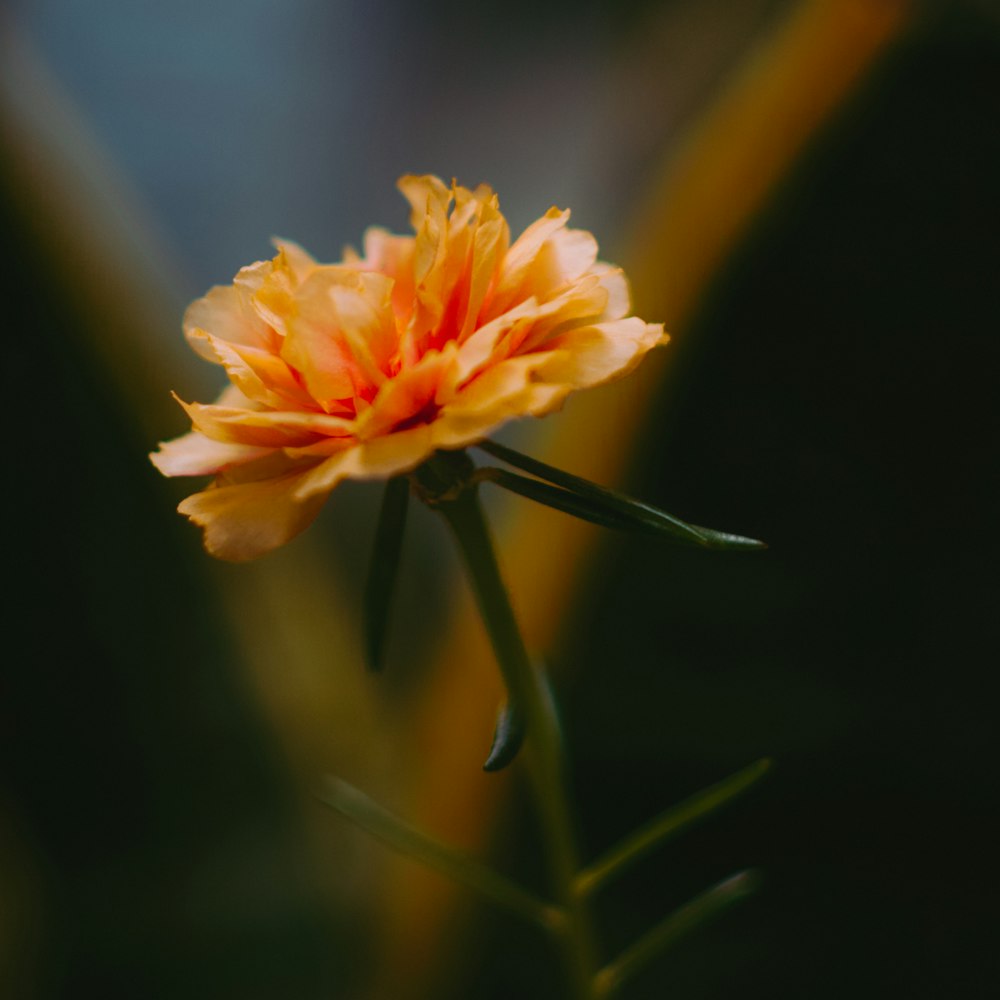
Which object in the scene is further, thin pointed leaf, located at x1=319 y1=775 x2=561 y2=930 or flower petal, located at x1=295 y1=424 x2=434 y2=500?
thin pointed leaf, located at x1=319 y1=775 x2=561 y2=930

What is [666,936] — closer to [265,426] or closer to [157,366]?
[265,426]

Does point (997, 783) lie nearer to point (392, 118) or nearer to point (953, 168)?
point (953, 168)

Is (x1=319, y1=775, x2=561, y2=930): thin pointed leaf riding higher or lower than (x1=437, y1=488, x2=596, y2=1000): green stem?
lower

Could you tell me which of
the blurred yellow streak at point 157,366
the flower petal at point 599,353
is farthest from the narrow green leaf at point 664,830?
the blurred yellow streak at point 157,366

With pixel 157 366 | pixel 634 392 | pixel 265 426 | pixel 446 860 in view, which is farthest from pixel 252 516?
pixel 157 366

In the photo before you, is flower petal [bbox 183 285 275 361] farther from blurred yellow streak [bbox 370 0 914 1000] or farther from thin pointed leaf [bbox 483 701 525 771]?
blurred yellow streak [bbox 370 0 914 1000]

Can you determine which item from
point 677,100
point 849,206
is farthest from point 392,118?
point 849,206

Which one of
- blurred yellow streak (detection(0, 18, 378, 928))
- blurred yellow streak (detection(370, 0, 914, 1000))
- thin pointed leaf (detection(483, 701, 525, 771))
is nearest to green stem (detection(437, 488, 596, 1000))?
thin pointed leaf (detection(483, 701, 525, 771))
